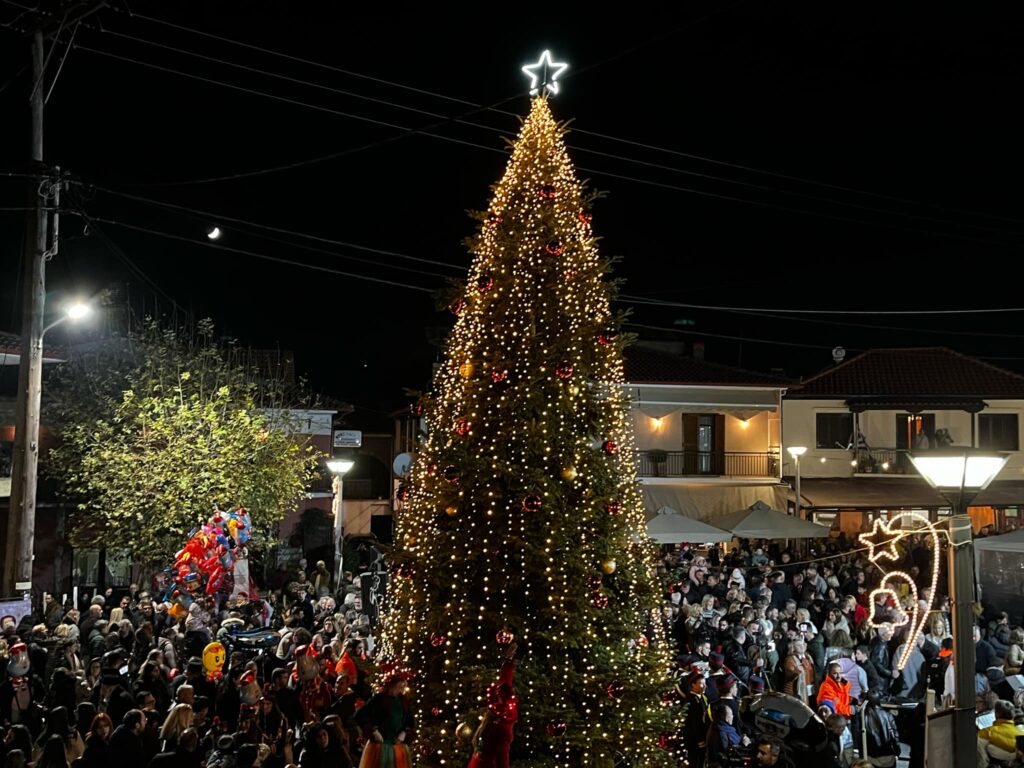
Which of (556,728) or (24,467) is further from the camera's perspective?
(24,467)

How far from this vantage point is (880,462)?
3716 centimetres

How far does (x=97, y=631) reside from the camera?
13.0 metres

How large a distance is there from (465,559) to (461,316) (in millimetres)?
2250

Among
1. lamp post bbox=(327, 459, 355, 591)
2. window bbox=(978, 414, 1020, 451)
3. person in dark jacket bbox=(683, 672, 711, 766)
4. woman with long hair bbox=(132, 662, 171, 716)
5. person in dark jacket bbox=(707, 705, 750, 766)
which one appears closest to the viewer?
person in dark jacket bbox=(707, 705, 750, 766)

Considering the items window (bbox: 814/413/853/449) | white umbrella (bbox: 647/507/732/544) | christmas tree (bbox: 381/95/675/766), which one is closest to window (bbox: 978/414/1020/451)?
window (bbox: 814/413/853/449)

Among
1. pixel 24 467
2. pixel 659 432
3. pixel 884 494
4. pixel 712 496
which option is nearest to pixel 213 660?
pixel 24 467

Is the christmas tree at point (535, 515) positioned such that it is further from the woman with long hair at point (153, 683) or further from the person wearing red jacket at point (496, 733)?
the woman with long hair at point (153, 683)

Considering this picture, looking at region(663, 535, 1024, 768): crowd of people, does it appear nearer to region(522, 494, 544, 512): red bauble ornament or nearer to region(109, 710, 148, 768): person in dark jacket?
region(522, 494, 544, 512): red bauble ornament

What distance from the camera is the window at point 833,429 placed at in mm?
37656

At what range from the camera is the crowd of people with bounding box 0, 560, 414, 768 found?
26.4 feet

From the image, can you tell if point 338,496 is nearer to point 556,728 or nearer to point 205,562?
point 205,562

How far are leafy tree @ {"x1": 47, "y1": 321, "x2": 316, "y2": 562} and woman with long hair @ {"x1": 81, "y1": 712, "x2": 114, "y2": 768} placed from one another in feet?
45.8

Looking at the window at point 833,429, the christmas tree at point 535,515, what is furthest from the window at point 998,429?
the christmas tree at point 535,515

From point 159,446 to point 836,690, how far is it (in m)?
16.5
